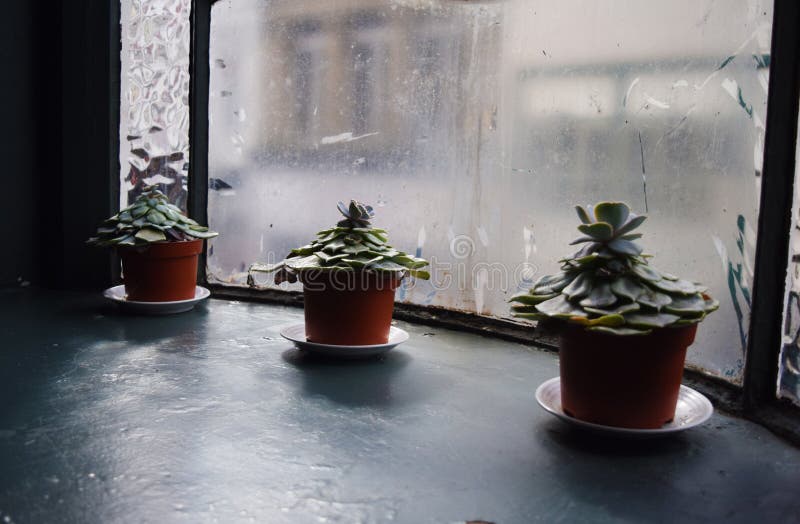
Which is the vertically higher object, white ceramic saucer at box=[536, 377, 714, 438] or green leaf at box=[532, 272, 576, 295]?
green leaf at box=[532, 272, 576, 295]

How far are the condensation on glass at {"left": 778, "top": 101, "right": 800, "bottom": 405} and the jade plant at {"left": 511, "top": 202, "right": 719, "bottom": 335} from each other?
0.17 meters

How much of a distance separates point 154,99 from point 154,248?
2.34 ft

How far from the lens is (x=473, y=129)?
1764 millimetres

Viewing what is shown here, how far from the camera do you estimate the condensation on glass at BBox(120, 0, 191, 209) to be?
2.31 m

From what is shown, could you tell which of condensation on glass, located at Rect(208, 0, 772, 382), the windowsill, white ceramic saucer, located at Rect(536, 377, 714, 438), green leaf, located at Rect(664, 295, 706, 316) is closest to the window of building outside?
condensation on glass, located at Rect(208, 0, 772, 382)

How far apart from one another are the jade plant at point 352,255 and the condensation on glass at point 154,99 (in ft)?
3.27

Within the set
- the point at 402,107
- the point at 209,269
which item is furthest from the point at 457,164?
the point at 209,269

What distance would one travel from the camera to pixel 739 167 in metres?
1.22

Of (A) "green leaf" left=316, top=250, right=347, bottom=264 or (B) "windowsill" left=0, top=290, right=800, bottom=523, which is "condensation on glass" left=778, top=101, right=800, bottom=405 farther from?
(A) "green leaf" left=316, top=250, right=347, bottom=264

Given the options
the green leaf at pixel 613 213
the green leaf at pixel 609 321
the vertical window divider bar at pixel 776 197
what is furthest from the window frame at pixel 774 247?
the green leaf at pixel 613 213

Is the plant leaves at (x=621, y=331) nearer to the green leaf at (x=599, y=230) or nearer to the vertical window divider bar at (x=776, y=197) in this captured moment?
the green leaf at (x=599, y=230)

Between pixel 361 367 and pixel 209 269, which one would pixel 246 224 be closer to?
pixel 209 269

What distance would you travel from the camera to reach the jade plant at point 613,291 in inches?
38.6

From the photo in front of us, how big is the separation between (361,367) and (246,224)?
0.97m
